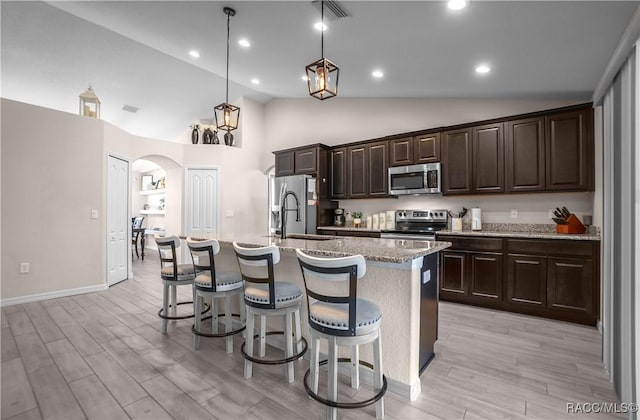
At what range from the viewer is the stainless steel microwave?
4199 millimetres

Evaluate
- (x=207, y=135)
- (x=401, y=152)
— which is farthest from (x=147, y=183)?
(x=401, y=152)

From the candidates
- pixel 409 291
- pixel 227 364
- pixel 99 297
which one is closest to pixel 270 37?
pixel 409 291

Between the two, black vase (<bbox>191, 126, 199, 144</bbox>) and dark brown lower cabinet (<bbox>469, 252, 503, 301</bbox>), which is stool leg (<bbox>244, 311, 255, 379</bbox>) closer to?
dark brown lower cabinet (<bbox>469, 252, 503, 301</bbox>)

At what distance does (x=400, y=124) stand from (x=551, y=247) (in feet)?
9.04

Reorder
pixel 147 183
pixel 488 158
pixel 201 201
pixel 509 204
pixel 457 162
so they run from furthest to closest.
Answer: pixel 147 183 < pixel 201 201 < pixel 457 162 < pixel 509 204 < pixel 488 158

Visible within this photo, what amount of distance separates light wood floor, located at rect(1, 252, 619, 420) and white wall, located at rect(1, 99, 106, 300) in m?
1.09

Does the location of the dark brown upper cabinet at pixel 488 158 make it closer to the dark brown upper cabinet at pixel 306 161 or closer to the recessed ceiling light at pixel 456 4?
the recessed ceiling light at pixel 456 4

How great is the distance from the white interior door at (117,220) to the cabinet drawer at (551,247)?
5.76 m

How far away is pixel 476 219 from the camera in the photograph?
13.2ft

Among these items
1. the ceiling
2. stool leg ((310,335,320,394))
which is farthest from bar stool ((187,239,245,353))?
the ceiling

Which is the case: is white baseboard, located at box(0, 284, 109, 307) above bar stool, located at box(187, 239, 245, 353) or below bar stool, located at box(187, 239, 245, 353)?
below

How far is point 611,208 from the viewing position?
2.05 metres

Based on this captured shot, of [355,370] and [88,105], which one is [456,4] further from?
[88,105]

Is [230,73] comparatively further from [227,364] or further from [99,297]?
[227,364]
